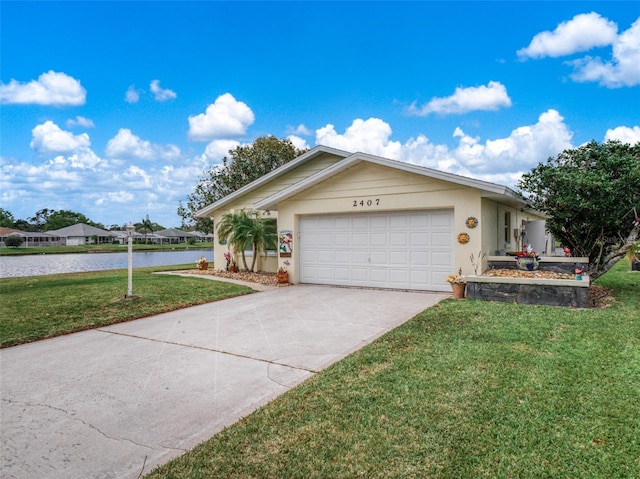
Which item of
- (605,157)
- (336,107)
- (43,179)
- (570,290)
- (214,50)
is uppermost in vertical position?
(214,50)

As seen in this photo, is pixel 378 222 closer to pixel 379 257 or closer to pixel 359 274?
pixel 379 257

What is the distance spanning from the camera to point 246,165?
1087 inches

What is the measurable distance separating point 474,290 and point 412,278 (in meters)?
2.03

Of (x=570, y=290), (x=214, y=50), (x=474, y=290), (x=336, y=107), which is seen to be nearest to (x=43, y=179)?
(x=214, y=50)

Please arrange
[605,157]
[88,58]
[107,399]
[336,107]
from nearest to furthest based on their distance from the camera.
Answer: [107,399]
[605,157]
[88,58]
[336,107]

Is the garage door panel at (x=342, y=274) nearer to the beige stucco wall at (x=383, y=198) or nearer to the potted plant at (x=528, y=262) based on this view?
the beige stucco wall at (x=383, y=198)

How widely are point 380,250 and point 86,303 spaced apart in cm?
733

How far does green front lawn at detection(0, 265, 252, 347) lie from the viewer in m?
6.61

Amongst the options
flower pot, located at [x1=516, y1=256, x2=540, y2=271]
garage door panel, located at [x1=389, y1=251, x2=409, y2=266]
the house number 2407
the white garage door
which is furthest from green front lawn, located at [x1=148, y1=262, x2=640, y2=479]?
the house number 2407

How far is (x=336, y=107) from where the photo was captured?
17062 millimetres

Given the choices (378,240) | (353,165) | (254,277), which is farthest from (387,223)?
(254,277)

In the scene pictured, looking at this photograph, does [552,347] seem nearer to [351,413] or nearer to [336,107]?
[351,413]

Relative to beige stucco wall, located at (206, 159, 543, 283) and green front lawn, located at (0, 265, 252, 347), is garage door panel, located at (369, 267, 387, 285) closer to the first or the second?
beige stucco wall, located at (206, 159, 543, 283)

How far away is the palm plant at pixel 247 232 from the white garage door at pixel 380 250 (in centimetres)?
263
